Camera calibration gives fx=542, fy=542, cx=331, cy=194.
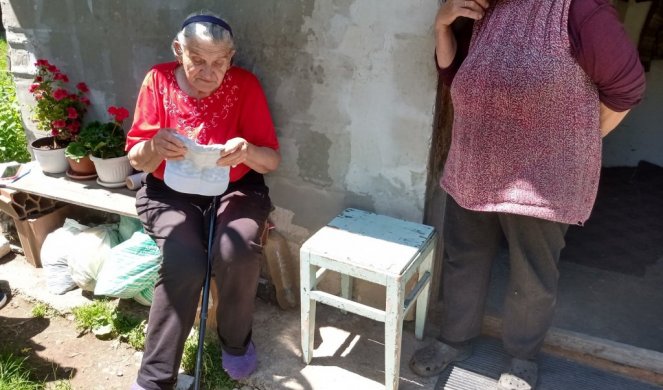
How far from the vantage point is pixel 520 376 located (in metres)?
2.58

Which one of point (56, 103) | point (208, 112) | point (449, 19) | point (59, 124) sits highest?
point (449, 19)

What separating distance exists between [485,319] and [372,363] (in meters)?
0.67

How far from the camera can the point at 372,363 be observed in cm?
286

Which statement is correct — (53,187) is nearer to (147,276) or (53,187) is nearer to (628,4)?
(147,276)

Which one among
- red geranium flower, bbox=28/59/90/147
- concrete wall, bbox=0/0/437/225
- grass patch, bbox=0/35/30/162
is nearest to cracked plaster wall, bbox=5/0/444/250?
→ concrete wall, bbox=0/0/437/225

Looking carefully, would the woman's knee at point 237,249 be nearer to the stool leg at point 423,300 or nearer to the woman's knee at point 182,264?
the woman's knee at point 182,264

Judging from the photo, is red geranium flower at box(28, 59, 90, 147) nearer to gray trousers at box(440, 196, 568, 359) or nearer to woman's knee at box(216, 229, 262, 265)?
woman's knee at box(216, 229, 262, 265)

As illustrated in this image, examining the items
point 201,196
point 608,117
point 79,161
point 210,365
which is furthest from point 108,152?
point 608,117

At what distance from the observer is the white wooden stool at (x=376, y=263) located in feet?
7.94

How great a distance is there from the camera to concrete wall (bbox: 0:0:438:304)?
8.59ft

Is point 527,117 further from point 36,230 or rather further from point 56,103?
point 36,230

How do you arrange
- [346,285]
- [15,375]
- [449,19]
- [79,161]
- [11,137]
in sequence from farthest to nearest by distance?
1. [11,137]
2. [79,161]
3. [346,285]
4. [15,375]
5. [449,19]

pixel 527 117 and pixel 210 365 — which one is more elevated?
pixel 527 117

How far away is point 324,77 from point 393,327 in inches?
51.6
